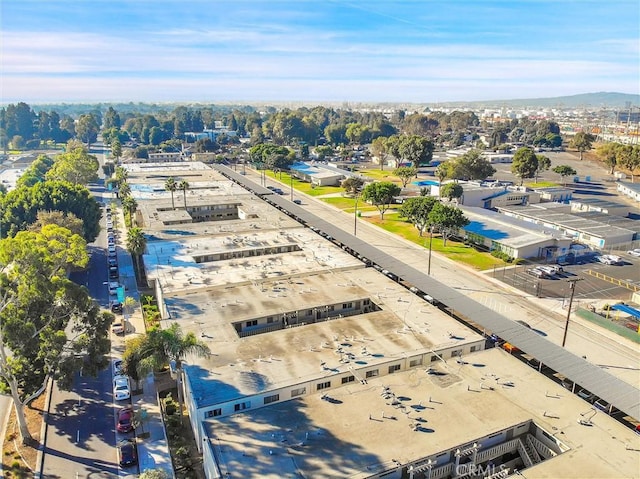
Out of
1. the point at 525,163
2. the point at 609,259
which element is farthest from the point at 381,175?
the point at 609,259

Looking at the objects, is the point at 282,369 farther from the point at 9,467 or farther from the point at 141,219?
the point at 141,219

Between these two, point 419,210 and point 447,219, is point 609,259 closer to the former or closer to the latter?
point 447,219

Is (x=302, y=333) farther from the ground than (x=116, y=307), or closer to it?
farther from the ground

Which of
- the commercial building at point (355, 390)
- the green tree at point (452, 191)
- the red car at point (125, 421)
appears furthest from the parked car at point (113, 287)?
the green tree at point (452, 191)

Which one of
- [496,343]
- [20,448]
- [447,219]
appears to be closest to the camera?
[20,448]

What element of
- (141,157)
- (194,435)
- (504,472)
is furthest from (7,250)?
(141,157)

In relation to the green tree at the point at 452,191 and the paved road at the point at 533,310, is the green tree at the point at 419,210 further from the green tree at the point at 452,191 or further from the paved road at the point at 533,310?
the green tree at the point at 452,191
